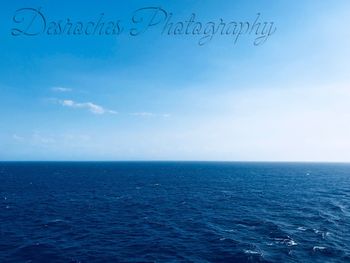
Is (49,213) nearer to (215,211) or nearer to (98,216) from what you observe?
(98,216)

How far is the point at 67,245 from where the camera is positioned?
53062 millimetres

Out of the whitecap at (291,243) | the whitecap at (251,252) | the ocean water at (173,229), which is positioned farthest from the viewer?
the whitecap at (291,243)

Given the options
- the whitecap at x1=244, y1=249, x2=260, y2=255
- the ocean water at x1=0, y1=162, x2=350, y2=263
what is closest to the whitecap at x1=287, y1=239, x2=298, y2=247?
the ocean water at x1=0, y1=162, x2=350, y2=263

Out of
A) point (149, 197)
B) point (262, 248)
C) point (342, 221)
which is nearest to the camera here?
point (262, 248)

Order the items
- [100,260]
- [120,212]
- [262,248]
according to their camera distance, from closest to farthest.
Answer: [100,260] → [262,248] → [120,212]

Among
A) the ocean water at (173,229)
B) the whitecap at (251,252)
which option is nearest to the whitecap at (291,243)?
the ocean water at (173,229)

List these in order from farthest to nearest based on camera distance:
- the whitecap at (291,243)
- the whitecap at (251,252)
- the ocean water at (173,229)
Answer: the whitecap at (291,243), the ocean water at (173,229), the whitecap at (251,252)

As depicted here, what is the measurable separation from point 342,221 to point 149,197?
6282 centimetres

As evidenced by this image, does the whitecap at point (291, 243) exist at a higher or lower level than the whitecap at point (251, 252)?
higher

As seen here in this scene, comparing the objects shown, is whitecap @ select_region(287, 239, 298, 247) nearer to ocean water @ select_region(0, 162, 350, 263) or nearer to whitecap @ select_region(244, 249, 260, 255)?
ocean water @ select_region(0, 162, 350, 263)

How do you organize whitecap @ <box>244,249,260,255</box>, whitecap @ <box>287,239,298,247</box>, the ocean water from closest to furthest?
1. whitecap @ <box>244,249,260,255</box>
2. the ocean water
3. whitecap @ <box>287,239,298,247</box>

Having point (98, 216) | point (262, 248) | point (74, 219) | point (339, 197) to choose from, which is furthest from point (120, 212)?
point (339, 197)

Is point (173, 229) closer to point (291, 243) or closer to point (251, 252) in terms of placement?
point (251, 252)

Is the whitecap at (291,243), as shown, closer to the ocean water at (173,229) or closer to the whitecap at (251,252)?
the ocean water at (173,229)
